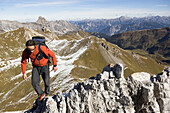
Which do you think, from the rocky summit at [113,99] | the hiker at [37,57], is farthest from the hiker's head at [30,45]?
the rocky summit at [113,99]

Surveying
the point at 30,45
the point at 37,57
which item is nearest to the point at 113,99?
the point at 37,57

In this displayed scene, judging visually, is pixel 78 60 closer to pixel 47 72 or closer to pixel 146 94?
pixel 146 94

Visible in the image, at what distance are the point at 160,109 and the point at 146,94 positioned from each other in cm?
683

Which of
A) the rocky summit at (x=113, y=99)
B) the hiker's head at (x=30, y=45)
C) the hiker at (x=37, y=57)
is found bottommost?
the rocky summit at (x=113, y=99)

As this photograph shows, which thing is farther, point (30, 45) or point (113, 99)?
point (113, 99)

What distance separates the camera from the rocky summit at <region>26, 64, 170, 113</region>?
26531 mm

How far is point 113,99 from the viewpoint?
2942cm

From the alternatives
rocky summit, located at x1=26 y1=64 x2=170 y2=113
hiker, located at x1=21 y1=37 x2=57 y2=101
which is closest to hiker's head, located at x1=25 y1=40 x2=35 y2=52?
hiker, located at x1=21 y1=37 x2=57 y2=101

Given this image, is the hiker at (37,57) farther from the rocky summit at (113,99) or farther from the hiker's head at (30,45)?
the rocky summit at (113,99)

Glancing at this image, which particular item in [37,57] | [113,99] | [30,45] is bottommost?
[113,99]

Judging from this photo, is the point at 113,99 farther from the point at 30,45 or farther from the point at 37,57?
the point at 30,45

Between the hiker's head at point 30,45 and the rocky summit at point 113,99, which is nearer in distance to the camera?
the hiker's head at point 30,45

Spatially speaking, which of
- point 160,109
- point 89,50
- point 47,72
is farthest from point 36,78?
point 89,50

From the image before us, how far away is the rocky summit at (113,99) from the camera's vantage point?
2653 cm
